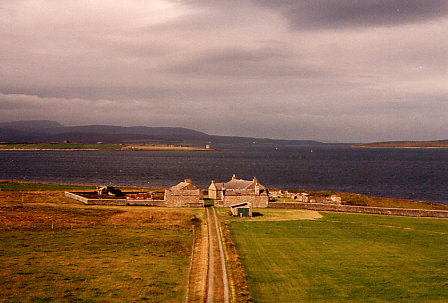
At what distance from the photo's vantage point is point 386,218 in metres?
55.5

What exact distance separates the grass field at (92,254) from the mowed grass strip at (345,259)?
685cm

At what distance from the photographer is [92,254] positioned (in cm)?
3291

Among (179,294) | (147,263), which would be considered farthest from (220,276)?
(147,263)

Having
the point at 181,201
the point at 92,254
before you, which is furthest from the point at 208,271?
the point at 181,201

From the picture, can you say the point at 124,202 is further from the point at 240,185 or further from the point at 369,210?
the point at 369,210

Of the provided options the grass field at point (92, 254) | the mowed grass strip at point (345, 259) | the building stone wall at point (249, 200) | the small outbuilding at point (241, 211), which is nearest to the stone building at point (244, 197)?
the building stone wall at point (249, 200)

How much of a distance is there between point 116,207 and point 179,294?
1566 inches

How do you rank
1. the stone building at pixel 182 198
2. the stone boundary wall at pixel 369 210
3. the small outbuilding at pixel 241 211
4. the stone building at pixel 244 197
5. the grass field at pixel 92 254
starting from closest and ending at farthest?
the grass field at pixel 92 254
the small outbuilding at pixel 241 211
the stone boundary wall at pixel 369 210
the stone building at pixel 182 198
the stone building at pixel 244 197

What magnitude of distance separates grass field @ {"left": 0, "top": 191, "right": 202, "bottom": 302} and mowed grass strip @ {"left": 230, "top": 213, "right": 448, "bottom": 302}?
6848 millimetres

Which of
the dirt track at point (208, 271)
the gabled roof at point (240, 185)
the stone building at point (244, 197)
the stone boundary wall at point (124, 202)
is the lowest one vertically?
the stone boundary wall at point (124, 202)

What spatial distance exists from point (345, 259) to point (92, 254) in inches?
934

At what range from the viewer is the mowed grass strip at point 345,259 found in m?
25.7

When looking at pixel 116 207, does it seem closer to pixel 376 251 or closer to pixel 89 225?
pixel 89 225

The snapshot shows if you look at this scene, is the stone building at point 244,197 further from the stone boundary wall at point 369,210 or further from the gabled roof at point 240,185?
the stone boundary wall at point 369,210
